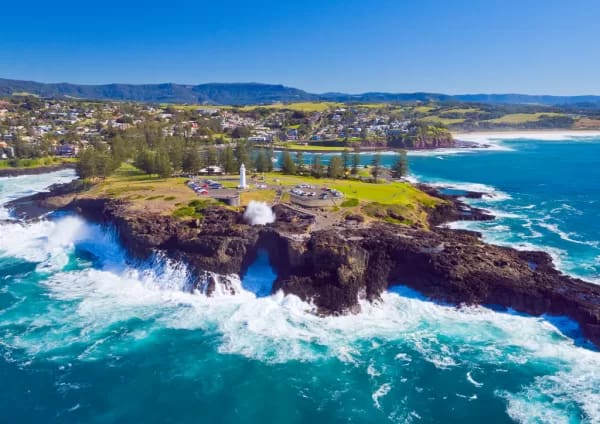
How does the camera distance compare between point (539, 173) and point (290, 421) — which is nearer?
point (290, 421)

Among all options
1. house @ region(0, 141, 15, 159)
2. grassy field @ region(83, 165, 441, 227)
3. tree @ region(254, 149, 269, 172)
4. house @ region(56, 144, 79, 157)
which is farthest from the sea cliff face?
house @ region(56, 144, 79, 157)

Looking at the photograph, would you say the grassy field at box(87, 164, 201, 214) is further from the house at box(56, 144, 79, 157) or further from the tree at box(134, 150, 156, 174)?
the house at box(56, 144, 79, 157)

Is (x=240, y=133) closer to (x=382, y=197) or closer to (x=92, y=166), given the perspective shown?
(x=92, y=166)

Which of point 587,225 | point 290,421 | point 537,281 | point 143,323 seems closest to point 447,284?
point 537,281

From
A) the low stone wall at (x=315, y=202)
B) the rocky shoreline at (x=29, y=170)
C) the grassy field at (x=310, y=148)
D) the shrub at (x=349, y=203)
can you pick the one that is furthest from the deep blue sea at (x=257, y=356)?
the grassy field at (x=310, y=148)

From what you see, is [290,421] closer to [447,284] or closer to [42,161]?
[447,284]

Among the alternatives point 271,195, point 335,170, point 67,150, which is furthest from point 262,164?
point 67,150
